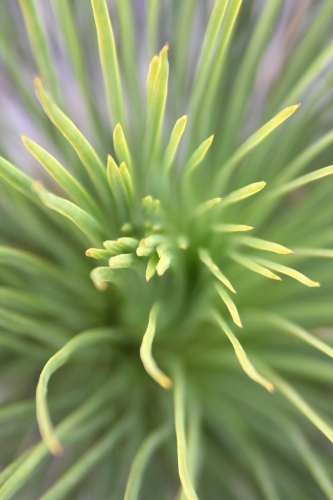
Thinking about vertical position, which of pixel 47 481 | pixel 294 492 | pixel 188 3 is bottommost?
pixel 294 492

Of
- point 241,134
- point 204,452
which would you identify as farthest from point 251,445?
point 241,134

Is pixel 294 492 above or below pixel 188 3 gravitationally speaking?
below

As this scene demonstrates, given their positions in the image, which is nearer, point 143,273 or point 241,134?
point 143,273

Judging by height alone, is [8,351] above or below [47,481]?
above

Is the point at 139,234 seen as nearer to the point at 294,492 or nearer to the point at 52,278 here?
the point at 52,278

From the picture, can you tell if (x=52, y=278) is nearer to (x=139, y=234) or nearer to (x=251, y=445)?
(x=139, y=234)

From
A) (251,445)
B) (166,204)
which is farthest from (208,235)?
(251,445)
